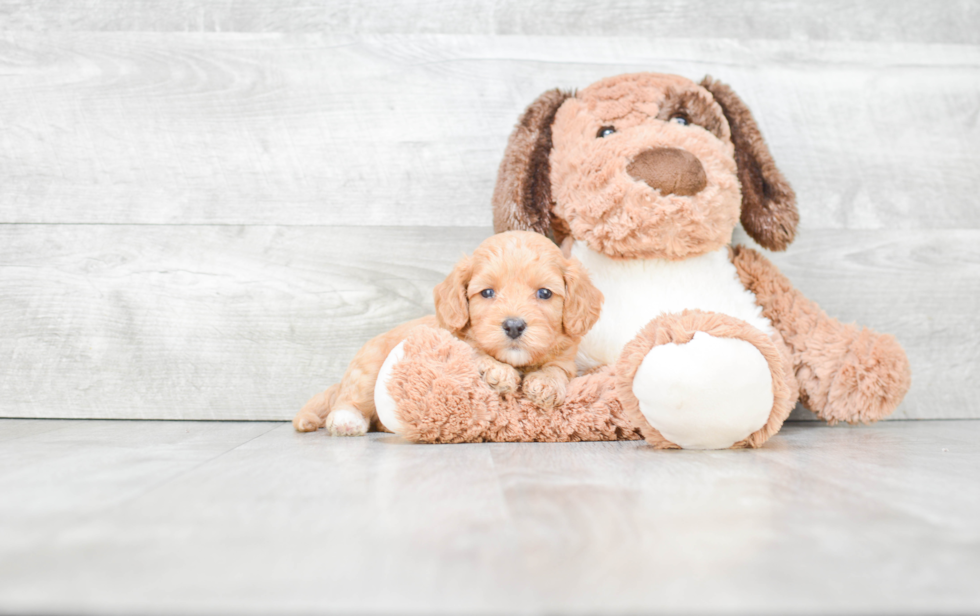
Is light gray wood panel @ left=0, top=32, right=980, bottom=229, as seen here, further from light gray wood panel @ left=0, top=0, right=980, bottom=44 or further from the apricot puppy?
the apricot puppy

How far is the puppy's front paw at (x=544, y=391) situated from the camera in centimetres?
95

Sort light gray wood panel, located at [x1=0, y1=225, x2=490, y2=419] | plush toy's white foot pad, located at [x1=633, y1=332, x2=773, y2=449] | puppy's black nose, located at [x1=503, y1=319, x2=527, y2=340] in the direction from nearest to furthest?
plush toy's white foot pad, located at [x1=633, y1=332, x2=773, y2=449], puppy's black nose, located at [x1=503, y1=319, x2=527, y2=340], light gray wood panel, located at [x1=0, y1=225, x2=490, y2=419]

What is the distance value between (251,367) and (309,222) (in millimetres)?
303

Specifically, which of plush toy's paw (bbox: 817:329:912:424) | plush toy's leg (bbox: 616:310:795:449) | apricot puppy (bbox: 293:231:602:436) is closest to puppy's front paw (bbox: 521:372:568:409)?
apricot puppy (bbox: 293:231:602:436)

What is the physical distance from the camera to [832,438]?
3.41 ft

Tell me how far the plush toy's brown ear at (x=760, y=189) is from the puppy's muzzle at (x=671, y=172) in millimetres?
157

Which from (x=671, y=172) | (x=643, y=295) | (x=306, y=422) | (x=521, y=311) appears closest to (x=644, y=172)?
(x=671, y=172)

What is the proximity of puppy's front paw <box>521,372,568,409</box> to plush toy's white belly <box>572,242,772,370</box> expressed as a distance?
15cm

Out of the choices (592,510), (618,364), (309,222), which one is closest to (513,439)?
(618,364)

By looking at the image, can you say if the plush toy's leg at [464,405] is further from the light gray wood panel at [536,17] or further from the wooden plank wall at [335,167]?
the light gray wood panel at [536,17]

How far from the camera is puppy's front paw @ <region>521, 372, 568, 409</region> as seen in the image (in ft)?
3.13

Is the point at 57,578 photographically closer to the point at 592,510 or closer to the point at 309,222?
the point at 592,510

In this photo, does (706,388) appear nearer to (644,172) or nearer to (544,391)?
(544,391)

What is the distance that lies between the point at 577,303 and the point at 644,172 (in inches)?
9.7
